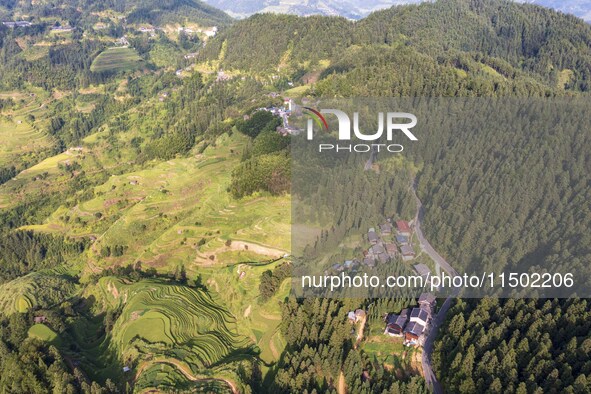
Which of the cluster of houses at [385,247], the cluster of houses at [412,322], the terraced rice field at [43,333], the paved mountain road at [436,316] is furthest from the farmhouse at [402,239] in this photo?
the terraced rice field at [43,333]

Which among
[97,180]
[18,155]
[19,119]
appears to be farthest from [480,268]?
[19,119]

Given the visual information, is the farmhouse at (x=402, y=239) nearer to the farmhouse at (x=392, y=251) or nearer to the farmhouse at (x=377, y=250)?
the farmhouse at (x=392, y=251)

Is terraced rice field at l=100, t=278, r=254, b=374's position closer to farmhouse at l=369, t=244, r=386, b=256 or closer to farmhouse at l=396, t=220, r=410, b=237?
farmhouse at l=369, t=244, r=386, b=256

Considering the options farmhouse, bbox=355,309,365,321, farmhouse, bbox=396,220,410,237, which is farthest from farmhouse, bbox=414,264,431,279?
farmhouse, bbox=355,309,365,321

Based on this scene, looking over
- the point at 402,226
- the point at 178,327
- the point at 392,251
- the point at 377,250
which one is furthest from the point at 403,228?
the point at 178,327

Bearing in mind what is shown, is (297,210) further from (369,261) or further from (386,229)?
(369,261)

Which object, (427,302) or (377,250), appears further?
(377,250)
